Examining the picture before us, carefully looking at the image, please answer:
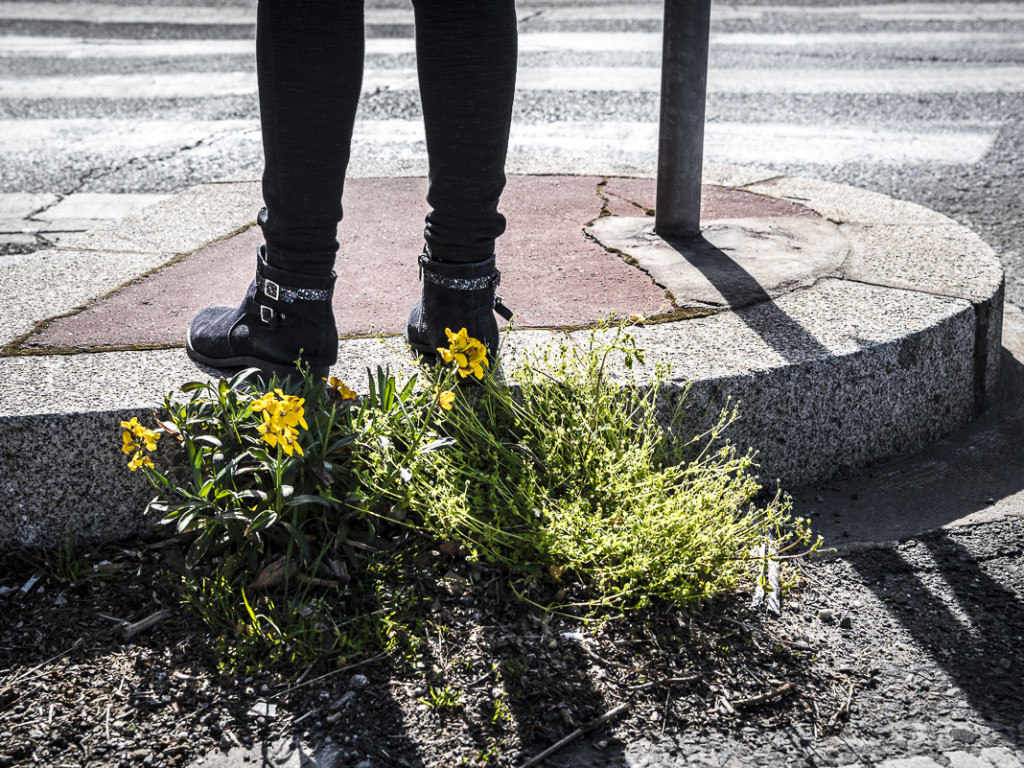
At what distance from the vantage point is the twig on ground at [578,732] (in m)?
1.34

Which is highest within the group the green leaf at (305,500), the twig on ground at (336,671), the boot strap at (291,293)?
the boot strap at (291,293)

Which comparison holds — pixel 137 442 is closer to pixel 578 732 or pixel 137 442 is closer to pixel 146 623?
pixel 146 623

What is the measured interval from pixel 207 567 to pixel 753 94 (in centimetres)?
477

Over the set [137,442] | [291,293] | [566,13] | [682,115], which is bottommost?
[137,442]

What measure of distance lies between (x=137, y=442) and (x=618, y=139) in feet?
11.2

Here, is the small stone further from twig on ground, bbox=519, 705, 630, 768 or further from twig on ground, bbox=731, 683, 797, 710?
twig on ground, bbox=519, 705, 630, 768

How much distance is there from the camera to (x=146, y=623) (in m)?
1.59

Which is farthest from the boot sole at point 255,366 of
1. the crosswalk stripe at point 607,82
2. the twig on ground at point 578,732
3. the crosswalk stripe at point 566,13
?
the crosswalk stripe at point 566,13

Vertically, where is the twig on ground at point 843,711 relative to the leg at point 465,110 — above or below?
below

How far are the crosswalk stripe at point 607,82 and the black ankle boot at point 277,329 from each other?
4169 mm

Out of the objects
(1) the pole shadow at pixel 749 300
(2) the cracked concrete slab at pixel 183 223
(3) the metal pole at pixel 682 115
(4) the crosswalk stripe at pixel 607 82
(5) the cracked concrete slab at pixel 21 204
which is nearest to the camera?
(1) the pole shadow at pixel 749 300

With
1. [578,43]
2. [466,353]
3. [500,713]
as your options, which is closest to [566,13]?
[578,43]

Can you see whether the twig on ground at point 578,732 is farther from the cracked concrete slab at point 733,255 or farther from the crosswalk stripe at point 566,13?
the crosswalk stripe at point 566,13

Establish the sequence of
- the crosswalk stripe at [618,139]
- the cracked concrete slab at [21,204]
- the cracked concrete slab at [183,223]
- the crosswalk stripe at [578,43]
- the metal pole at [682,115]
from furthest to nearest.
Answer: the crosswalk stripe at [578,43]
the crosswalk stripe at [618,139]
the cracked concrete slab at [21,204]
the cracked concrete slab at [183,223]
the metal pole at [682,115]
